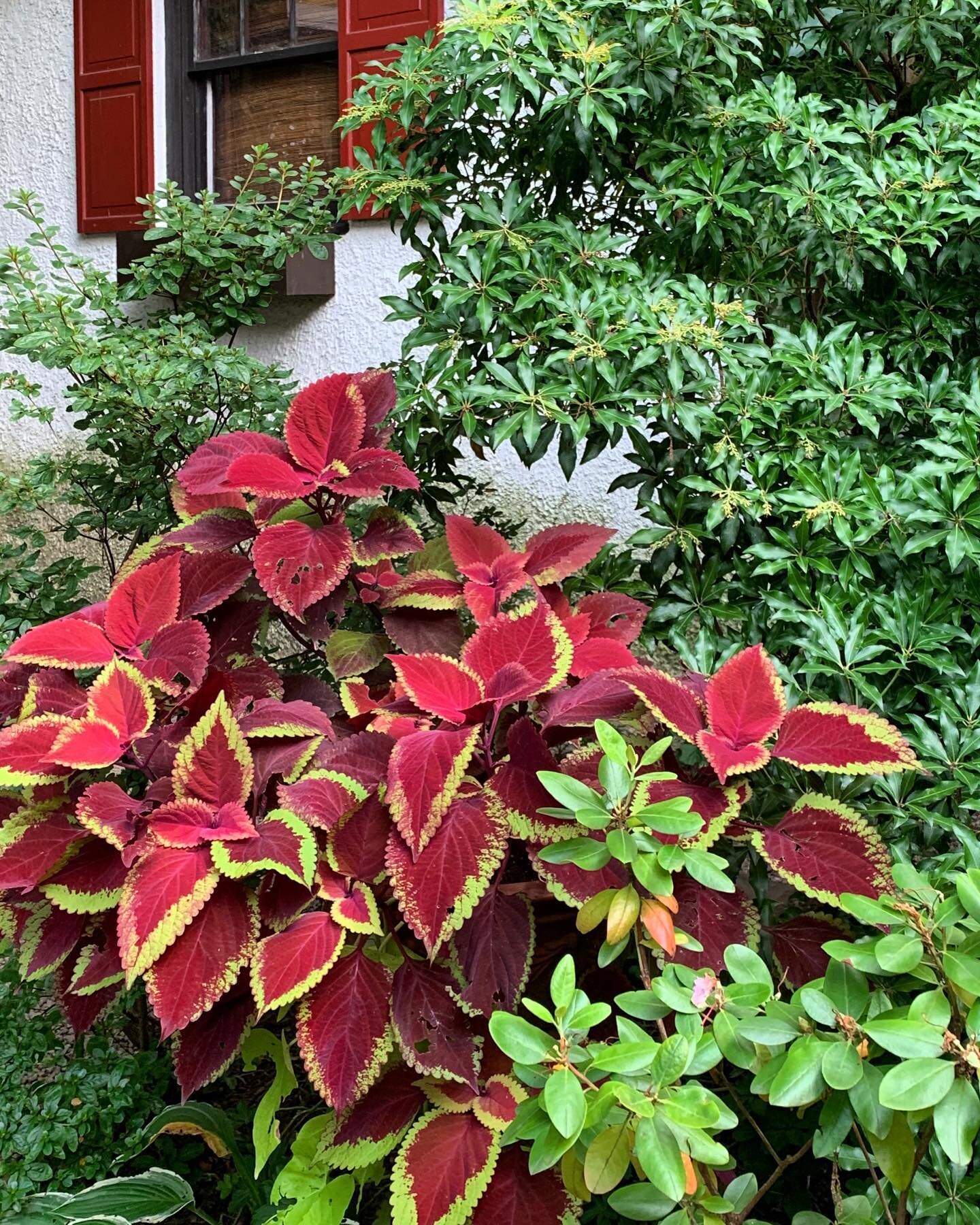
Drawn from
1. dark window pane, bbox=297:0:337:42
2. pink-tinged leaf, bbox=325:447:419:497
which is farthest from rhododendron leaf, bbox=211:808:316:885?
dark window pane, bbox=297:0:337:42

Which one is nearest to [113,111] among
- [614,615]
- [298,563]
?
[298,563]

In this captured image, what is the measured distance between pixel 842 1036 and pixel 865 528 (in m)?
0.87

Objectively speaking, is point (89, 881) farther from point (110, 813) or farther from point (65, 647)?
point (65, 647)

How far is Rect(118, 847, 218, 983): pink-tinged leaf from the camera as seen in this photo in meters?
1.21

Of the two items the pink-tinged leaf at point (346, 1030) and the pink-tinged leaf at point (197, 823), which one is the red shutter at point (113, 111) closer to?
the pink-tinged leaf at point (197, 823)

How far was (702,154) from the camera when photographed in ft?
6.27

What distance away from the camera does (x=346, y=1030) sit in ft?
4.20

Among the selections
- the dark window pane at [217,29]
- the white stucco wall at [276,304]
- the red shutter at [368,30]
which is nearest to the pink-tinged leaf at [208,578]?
the white stucco wall at [276,304]

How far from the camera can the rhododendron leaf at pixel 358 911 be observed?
4.22ft

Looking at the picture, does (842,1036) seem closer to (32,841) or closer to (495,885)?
(495,885)

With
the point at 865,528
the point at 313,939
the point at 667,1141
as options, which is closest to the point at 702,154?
the point at 865,528

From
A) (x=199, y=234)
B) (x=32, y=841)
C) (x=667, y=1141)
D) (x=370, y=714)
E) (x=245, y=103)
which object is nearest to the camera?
(x=667, y=1141)

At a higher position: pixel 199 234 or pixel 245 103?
pixel 245 103

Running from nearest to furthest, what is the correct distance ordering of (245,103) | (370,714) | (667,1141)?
(667,1141), (370,714), (245,103)
